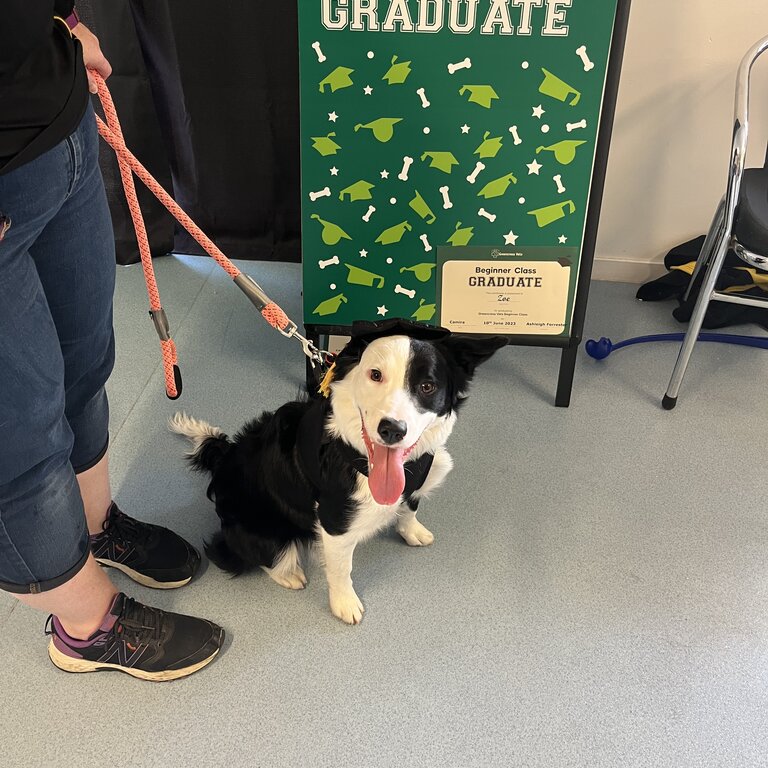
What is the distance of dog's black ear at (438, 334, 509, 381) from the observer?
128cm

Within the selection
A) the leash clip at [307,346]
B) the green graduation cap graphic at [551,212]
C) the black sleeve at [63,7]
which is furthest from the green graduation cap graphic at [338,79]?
the black sleeve at [63,7]

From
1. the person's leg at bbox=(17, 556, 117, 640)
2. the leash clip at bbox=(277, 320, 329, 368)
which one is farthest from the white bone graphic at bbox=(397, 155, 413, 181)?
the person's leg at bbox=(17, 556, 117, 640)

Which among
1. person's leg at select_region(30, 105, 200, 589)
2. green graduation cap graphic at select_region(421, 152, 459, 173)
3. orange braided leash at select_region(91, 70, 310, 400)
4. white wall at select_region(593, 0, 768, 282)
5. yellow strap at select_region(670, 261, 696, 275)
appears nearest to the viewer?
person's leg at select_region(30, 105, 200, 589)

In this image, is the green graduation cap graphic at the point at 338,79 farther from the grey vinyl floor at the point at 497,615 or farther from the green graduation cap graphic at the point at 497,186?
the grey vinyl floor at the point at 497,615

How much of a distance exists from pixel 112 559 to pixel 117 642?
0.24 meters

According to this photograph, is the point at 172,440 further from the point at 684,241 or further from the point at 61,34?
the point at 684,241

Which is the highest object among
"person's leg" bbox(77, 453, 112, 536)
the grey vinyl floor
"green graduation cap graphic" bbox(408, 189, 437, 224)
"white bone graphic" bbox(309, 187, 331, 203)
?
"white bone graphic" bbox(309, 187, 331, 203)

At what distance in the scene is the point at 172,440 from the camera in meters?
1.95

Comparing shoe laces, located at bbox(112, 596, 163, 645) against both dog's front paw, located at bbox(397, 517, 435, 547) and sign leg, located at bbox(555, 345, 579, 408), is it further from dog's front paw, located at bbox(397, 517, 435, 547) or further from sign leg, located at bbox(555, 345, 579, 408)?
sign leg, located at bbox(555, 345, 579, 408)

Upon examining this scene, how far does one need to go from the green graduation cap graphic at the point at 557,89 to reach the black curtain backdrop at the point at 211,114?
88 cm

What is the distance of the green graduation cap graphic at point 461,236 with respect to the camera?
73.7 inches

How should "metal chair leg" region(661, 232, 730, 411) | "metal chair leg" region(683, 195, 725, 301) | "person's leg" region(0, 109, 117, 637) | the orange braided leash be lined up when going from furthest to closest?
"metal chair leg" region(683, 195, 725, 301) < "metal chair leg" region(661, 232, 730, 411) < the orange braided leash < "person's leg" region(0, 109, 117, 637)

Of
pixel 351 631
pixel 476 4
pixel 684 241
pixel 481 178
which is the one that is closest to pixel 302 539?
pixel 351 631

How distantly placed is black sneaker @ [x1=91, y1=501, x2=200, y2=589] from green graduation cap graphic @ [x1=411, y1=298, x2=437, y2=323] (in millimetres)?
875
